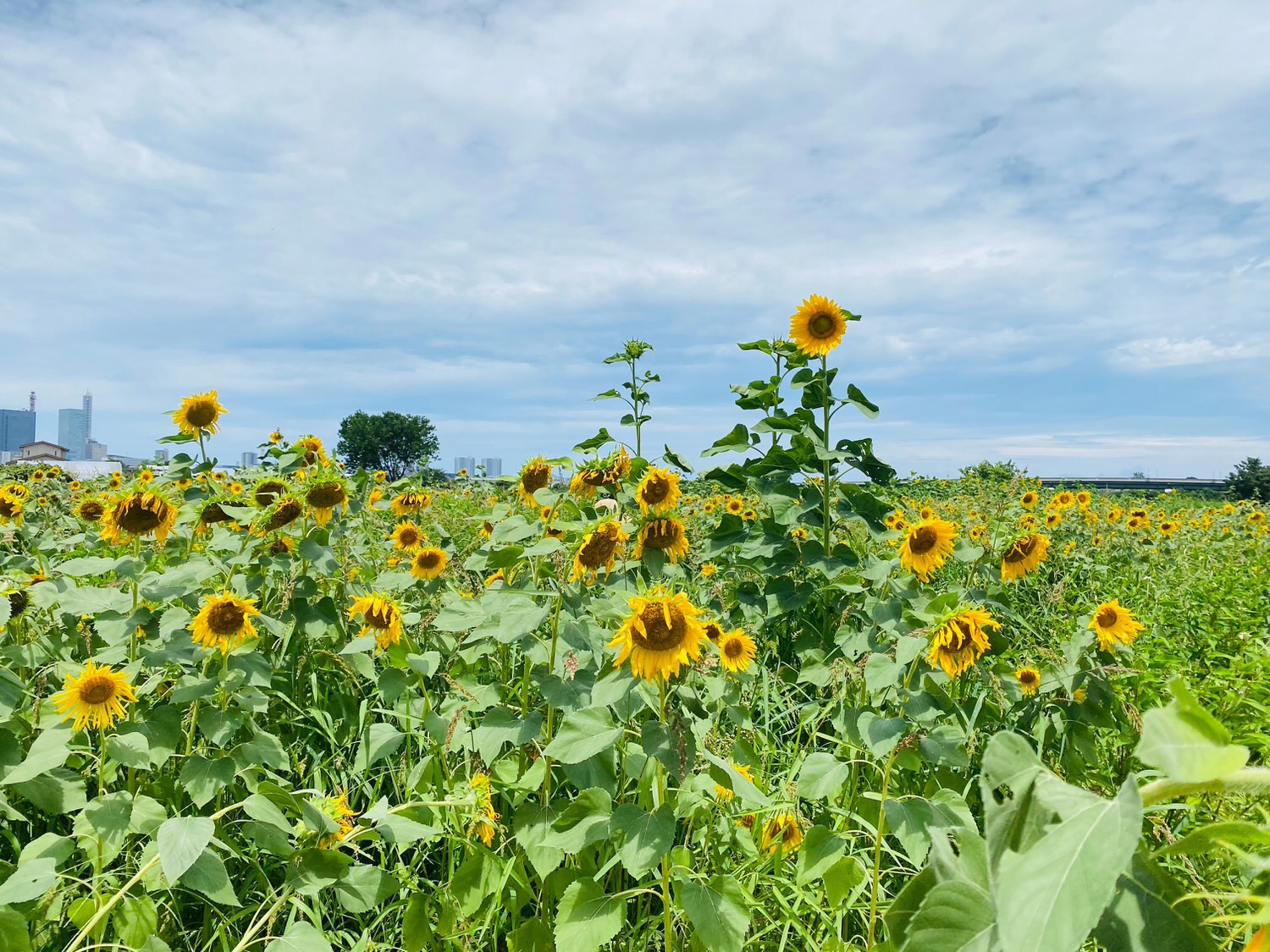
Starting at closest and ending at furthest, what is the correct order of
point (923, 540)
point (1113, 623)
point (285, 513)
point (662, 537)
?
point (662, 537), point (1113, 623), point (285, 513), point (923, 540)

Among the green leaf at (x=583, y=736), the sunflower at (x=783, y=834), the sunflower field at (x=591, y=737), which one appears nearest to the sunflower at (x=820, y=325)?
A: the sunflower field at (x=591, y=737)

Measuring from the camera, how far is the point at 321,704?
289cm

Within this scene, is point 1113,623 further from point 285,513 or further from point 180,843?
point 285,513

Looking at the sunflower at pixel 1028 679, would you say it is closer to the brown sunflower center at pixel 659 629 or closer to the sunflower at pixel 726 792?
the sunflower at pixel 726 792

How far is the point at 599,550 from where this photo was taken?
1.88 metres

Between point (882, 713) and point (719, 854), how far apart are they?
2.46 feet

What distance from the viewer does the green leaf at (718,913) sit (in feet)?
4.34

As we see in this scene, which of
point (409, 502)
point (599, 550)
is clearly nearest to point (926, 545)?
point (599, 550)

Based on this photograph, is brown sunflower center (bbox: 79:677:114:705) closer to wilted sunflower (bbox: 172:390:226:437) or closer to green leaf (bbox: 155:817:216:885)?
green leaf (bbox: 155:817:216:885)

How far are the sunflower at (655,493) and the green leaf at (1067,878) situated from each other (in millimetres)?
1728

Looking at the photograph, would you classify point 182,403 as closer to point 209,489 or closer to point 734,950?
point 209,489

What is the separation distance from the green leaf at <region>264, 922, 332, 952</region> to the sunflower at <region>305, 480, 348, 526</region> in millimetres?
1505

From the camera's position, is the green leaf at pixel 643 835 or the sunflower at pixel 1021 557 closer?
the green leaf at pixel 643 835

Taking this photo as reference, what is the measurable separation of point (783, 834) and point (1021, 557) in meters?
1.57
